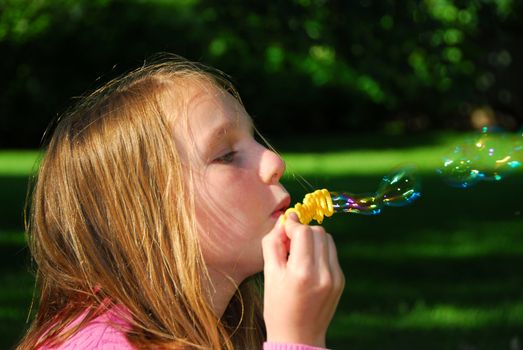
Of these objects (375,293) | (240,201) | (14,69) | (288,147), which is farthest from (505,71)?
(240,201)

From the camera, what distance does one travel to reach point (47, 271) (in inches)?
88.4

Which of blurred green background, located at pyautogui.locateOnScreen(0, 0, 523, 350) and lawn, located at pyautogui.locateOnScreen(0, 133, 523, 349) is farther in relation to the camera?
blurred green background, located at pyautogui.locateOnScreen(0, 0, 523, 350)

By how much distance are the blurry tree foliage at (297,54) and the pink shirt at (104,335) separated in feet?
14.5

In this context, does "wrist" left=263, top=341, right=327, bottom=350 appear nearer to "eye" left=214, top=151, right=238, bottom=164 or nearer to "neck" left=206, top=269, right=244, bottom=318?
"neck" left=206, top=269, right=244, bottom=318

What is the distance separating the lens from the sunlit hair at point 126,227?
6.88 ft

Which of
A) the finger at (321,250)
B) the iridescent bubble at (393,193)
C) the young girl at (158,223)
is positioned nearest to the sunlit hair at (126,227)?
the young girl at (158,223)

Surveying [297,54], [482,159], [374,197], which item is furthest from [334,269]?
[297,54]

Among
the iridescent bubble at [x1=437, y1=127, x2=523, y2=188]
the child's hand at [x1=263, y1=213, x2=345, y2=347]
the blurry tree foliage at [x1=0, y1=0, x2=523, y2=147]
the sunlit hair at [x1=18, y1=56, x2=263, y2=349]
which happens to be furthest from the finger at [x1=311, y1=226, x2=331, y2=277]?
the blurry tree foliage at [x1=0, y1=0, x2=523, y2=147]

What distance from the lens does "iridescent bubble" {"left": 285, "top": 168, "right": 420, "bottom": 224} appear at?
2.27m

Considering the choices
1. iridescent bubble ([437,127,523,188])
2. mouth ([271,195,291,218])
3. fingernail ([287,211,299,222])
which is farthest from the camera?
iridescent bubble ([437,127,523,188])

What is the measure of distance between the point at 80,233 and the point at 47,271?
150 mm

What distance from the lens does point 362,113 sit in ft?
60.1

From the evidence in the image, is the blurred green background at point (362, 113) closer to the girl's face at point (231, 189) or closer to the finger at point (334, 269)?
the girl's face at point (231, 189)

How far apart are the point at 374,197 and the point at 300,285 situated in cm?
85
